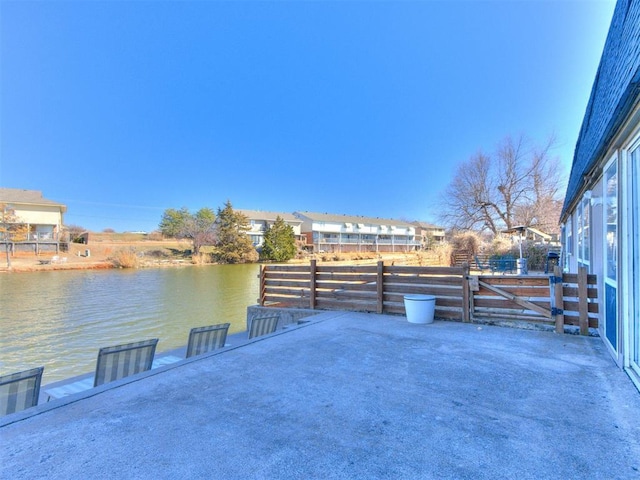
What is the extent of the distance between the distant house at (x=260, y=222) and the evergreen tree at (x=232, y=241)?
484 centimetres

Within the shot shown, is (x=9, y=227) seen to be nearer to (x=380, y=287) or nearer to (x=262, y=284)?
(x=262, y=284)

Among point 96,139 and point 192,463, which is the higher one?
point 96,139

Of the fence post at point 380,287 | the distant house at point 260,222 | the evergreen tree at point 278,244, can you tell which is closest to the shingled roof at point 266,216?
the distant house at point 260,222

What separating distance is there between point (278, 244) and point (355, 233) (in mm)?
19988

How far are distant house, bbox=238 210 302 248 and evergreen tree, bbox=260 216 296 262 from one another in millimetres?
3627

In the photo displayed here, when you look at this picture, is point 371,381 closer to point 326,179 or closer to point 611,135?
point 611,135

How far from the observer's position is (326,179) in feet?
146

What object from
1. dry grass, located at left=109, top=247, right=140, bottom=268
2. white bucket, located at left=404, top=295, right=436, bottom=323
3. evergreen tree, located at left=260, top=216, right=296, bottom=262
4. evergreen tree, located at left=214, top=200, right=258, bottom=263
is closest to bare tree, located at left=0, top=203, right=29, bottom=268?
dry grass, located at left=109, top=247, right=140, bottom=268

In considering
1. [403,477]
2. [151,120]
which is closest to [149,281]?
[151,120]

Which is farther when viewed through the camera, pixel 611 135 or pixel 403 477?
pixel 611 135

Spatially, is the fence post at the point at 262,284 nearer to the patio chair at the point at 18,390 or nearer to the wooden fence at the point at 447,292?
the wooden fence at the point at 447,292

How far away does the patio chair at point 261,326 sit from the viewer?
5.22 meters

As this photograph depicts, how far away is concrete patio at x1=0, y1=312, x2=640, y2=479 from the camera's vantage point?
5.80ft

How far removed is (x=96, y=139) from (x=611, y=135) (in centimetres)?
3312
